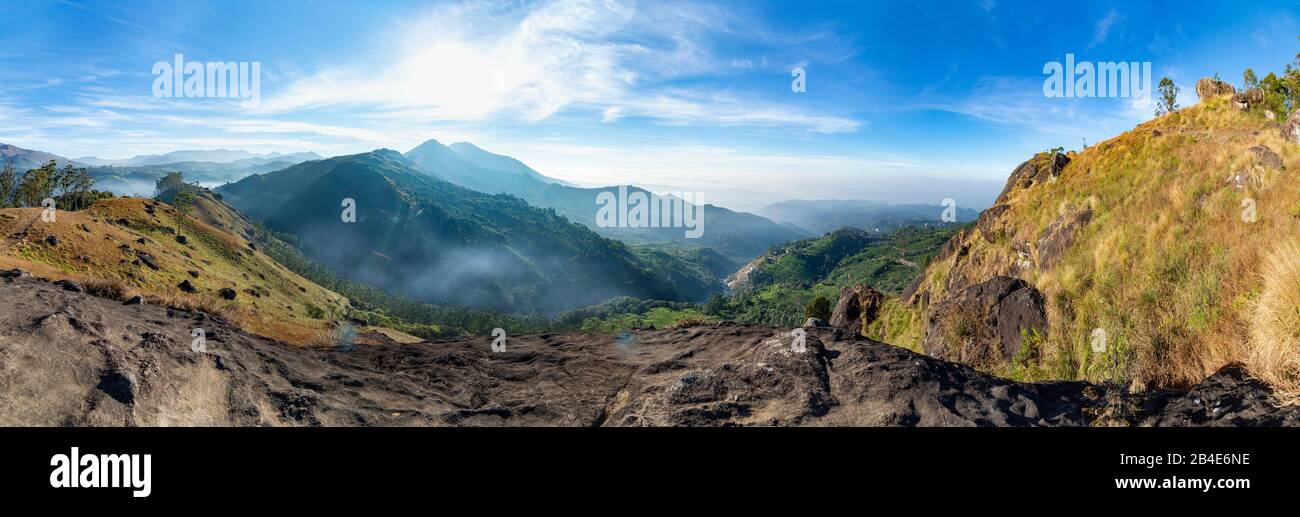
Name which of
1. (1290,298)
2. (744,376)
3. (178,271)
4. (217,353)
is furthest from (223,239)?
(1290,298)

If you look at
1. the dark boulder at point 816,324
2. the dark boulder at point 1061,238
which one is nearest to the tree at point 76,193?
the dark boulder at point 816,324

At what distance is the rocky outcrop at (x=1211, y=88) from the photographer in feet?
92.0

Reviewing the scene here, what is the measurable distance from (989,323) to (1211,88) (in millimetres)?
25583

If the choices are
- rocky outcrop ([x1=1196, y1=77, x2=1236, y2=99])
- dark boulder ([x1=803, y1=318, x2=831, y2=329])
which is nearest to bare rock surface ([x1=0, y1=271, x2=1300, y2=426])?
dark boulder ([x1=803, y1=318, x2=831, y2=329])

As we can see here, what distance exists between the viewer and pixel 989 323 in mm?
18391

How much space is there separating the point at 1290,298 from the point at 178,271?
124482 millimetres

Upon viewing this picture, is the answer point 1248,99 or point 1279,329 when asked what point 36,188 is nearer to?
point 1279,329

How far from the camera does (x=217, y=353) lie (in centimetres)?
1240

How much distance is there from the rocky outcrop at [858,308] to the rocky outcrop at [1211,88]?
20.5 metres

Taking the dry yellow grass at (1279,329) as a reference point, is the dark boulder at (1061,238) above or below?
above

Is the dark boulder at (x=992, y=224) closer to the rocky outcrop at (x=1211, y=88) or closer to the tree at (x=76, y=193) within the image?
the rocky outcrop at (x=1211, y=88)

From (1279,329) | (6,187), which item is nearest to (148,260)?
(6,187)
